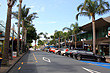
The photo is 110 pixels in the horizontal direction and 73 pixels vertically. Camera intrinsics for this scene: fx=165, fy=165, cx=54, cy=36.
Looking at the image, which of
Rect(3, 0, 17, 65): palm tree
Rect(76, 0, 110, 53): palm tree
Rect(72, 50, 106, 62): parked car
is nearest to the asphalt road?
Rect(3, 0, 17, 65): palm tree

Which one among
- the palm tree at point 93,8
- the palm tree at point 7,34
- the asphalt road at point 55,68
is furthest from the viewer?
the palm tree at point 93,8

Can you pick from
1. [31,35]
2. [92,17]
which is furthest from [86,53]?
[31,35]

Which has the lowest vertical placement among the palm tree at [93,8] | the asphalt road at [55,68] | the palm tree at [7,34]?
the asphalt road at [55,68]

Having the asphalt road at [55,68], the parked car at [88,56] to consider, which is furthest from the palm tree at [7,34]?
the parked car at [88,56]

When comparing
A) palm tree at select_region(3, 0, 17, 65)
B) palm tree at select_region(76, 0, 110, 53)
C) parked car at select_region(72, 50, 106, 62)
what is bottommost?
parked car at select_region(72, 50, 106, 62)

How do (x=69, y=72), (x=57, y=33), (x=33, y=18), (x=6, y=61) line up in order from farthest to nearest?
(x=57, y=33)
(x=33, y=18)
(x=6, y=61)
(x=69, y=72)

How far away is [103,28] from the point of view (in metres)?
40.7

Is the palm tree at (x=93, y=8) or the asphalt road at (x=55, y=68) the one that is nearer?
the asphalt road at (x=55, y=68)

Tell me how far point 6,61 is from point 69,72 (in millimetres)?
5720

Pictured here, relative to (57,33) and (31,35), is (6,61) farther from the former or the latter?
(57,33)

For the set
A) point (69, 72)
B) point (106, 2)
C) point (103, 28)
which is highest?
point (106, 2)

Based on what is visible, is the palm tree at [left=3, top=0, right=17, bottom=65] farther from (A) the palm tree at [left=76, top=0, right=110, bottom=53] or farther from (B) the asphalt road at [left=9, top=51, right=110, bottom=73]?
(A) the palm tree at [left=76, top=0, right=110, bottom=53]

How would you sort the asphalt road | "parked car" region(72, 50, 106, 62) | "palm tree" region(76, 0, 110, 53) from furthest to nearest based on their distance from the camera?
"palm tree" region(76, 0, 110, 53) → "parked car" region(72, 50, 106, 62) → the asphalt road

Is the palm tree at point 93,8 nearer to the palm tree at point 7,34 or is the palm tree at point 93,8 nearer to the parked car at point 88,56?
the parked car at point 88,56
